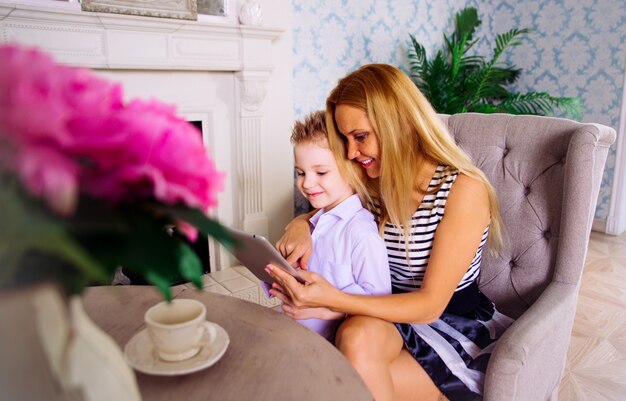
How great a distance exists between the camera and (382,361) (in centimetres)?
103

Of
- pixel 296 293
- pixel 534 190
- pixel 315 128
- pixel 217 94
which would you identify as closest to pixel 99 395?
pixel 296 293

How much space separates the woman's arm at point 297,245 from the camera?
1.27m

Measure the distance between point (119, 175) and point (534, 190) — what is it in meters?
1.17

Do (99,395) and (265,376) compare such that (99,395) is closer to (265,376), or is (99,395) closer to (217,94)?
(265,376)

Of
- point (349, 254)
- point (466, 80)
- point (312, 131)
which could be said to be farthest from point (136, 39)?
point (466, 80)

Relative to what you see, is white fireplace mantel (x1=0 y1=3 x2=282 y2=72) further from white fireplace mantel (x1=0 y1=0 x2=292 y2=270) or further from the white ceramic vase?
the white ceramic vase

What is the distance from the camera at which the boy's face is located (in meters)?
1.37

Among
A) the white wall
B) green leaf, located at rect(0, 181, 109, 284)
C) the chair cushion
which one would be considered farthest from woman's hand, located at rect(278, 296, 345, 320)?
the white wall

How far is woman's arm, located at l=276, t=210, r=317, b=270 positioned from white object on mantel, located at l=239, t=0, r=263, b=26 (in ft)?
4.97

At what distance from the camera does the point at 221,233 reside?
0.42 metres

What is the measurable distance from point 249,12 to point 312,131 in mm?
1414

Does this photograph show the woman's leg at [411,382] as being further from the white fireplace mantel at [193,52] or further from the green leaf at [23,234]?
the white fireplace mantel at [193,52]

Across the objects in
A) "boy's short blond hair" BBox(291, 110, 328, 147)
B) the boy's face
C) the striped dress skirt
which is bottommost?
the striped dress skirt

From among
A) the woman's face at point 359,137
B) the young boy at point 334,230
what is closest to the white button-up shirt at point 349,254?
the young boy at point 334,230
